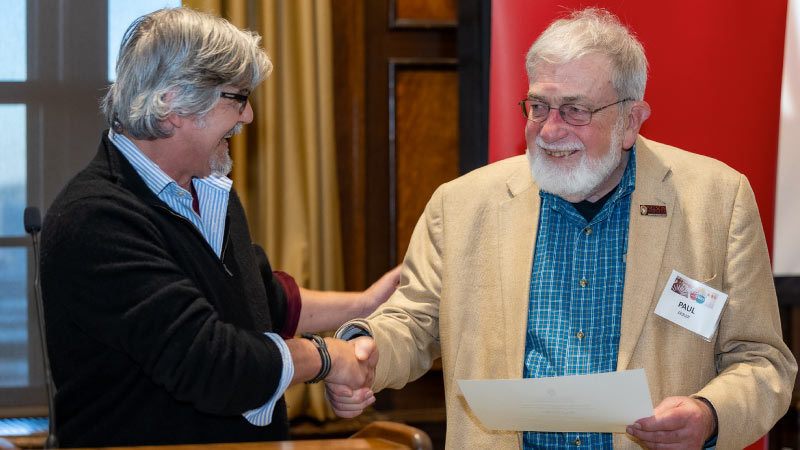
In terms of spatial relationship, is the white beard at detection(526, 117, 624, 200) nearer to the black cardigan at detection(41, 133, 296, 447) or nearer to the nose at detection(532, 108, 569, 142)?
the nose at detection(532, 108, 569, 142)

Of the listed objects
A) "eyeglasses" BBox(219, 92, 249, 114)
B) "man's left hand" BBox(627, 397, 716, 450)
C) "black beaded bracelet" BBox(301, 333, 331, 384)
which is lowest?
"man's left hand" BBox(627, 397, 716, 450)

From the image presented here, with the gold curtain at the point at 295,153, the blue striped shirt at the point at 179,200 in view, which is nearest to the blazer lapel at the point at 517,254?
the blue striped shirt at the point at 179,200

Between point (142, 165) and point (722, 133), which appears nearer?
point (142, 165)

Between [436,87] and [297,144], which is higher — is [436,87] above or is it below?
above

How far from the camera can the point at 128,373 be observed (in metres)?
1.96

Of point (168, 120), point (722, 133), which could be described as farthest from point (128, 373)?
point (722, 133)

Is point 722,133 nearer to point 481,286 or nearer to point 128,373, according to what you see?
point 481,286

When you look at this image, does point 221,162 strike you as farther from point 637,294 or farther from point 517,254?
point 637,294

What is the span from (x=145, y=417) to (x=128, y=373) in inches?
4.3

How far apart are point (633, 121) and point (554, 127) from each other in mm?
242

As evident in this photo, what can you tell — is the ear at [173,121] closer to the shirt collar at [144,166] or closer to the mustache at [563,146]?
the shirt collar at [144,166]

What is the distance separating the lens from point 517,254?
2.38 metres

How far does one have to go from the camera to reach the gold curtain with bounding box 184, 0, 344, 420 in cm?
411

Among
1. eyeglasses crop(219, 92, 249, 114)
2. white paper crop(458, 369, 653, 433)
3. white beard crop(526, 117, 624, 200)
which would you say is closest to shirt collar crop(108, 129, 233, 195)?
eyeglasses crop(219, 92, 249, 114)
